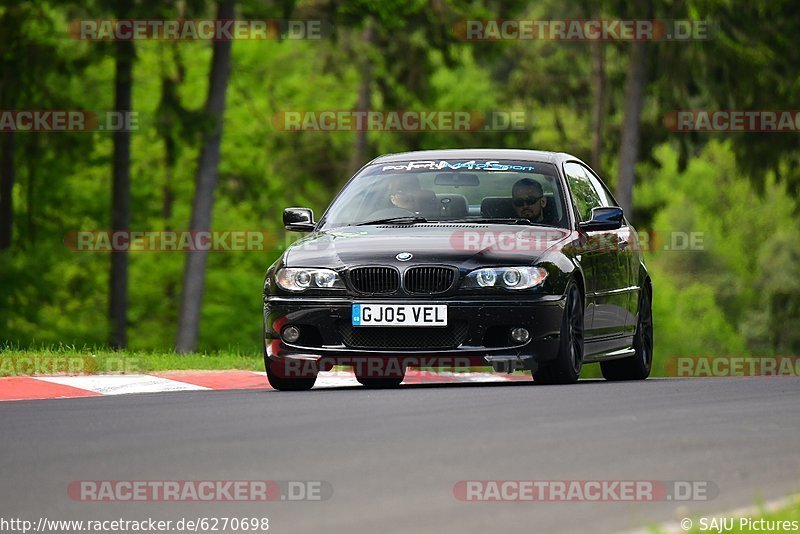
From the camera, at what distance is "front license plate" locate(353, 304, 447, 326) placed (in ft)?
40.2

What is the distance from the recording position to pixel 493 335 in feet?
40.7

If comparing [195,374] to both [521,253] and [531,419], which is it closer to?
[521,253]

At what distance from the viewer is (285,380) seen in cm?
1302

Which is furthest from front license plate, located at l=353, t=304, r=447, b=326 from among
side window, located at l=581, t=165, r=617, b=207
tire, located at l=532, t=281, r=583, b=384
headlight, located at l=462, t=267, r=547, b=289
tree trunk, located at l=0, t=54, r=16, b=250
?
tree trunk, located at l=0, t=54, r=16, b=250

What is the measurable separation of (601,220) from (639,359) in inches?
91.1

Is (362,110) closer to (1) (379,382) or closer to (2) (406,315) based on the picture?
(1) (379,382)

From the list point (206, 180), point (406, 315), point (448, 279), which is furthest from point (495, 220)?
point (206, 180)

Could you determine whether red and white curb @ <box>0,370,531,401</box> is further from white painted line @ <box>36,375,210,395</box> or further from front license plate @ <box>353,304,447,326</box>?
front license plate @ <box>353,304,447,326</box>

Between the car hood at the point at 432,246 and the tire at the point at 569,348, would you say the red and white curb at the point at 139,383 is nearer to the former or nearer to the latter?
the car hood at the point at 432,246

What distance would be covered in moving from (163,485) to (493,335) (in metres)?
5.25

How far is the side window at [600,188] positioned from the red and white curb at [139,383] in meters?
2.17

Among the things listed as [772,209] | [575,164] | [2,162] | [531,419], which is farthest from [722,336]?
[531,419]

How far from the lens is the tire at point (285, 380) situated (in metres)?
12.9

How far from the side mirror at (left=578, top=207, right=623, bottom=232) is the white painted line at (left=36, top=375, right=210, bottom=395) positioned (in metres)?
3.30
